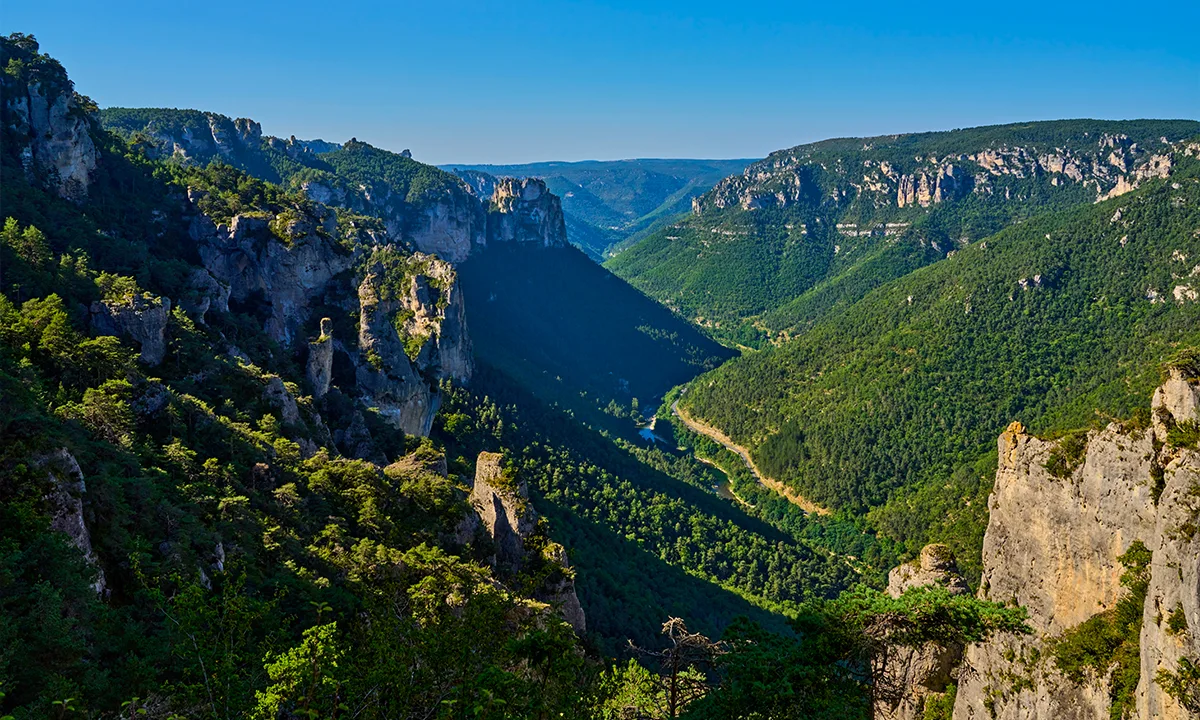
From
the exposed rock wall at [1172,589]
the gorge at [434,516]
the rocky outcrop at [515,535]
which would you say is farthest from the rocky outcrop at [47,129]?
the exposed rock wall at [1172,589]

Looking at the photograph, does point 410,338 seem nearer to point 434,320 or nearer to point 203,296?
point 434,320

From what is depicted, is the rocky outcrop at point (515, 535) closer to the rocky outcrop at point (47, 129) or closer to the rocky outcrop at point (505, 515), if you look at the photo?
the rocky outcrop at point (505, 515)

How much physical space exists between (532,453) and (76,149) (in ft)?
171

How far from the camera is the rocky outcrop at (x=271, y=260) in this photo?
5697 centimetres

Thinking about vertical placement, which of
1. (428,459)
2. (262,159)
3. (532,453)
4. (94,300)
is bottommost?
(532,453)

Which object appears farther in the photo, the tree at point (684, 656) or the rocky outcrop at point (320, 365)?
the rocky outcrop at point (320, 365)

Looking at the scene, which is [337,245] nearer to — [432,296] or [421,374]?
[421,374]

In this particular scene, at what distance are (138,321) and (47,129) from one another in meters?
27.1

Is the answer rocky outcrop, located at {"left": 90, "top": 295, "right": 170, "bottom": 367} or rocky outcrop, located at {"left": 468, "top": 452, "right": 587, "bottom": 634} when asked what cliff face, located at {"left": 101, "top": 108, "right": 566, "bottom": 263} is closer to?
rocky outcrop, located at {"left": 90, "top": 295, "right": 170, "bottom": 367}

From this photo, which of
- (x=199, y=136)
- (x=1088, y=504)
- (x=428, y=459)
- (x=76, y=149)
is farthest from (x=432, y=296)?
(x=199, y=136)

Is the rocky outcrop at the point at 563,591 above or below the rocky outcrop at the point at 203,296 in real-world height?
below

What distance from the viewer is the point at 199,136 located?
147 meters

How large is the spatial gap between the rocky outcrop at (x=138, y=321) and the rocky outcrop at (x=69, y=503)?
20.1m

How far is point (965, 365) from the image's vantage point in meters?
141
